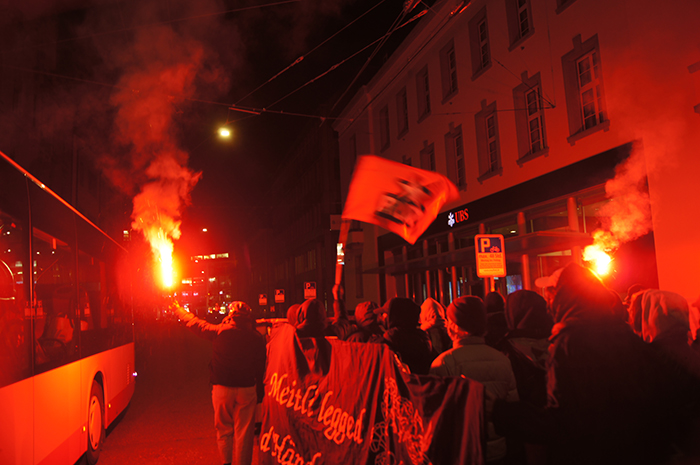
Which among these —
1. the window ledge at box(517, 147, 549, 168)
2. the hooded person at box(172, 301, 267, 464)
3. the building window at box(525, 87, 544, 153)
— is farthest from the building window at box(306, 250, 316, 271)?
the hooded person at box(172, 301, 267, 464)

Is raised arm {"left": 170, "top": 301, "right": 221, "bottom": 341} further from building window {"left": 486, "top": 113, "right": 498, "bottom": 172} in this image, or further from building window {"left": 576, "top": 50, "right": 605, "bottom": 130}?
building window {"left": 486, "top": 113, "right": 498, "bottom": 172}

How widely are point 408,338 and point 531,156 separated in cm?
1154

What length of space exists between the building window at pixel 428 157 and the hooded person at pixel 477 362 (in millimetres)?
17296

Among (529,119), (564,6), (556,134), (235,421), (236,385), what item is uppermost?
(564,6)

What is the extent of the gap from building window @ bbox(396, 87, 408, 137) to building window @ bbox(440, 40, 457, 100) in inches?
144

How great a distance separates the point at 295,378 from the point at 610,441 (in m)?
2.66

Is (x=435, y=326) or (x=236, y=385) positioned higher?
(x=435, y=326)

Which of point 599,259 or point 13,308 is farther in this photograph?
point 599,259

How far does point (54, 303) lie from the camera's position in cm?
496

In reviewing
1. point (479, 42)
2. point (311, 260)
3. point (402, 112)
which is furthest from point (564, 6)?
point (311, 260)

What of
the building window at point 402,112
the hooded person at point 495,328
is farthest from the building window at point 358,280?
the hooded person at point 495,328

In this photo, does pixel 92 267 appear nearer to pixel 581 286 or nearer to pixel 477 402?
pixel 477 402

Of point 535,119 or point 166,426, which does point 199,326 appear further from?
point 535,119

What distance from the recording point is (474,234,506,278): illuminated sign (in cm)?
941
